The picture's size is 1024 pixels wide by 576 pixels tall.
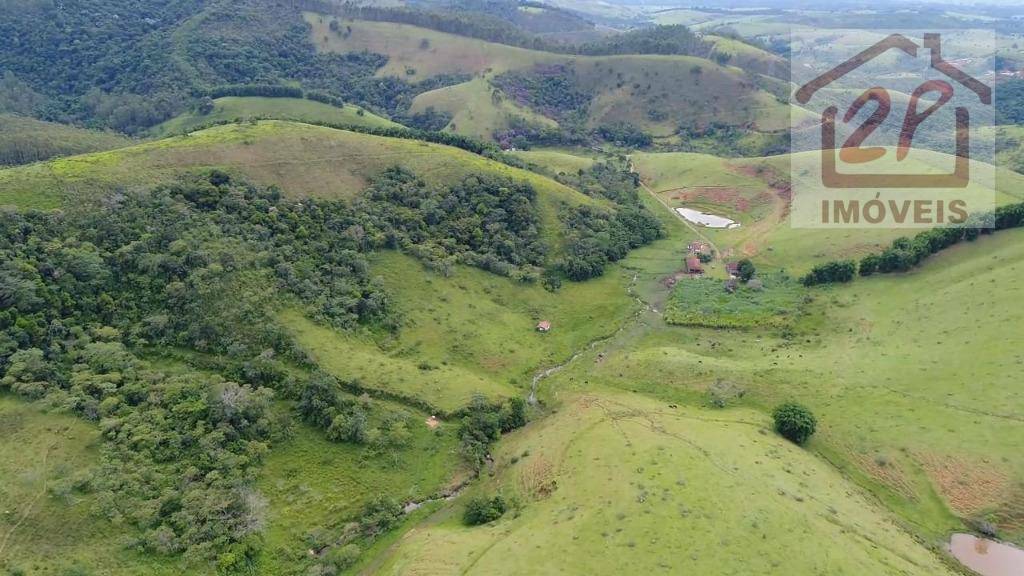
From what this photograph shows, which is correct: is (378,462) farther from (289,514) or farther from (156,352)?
(156,352)

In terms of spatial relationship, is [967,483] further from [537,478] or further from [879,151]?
[879,151]

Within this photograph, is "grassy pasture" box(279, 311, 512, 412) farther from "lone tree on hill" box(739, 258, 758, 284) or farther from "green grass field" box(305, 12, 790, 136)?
"green grass field" box(305, 12, 790, 136)

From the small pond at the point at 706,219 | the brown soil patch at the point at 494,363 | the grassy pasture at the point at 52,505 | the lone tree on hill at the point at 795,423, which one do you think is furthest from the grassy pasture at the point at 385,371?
the small pond at the point at 706,219

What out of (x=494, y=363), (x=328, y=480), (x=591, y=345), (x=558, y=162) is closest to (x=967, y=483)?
(x=591, y=345)

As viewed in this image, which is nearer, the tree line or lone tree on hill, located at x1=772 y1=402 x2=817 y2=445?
lone tree on hill, located at x1=772 y1=402 x2=817 y2=445

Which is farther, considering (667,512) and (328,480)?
(328,480)

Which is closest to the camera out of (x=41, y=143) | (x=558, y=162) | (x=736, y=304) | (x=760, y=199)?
(x=736, y=304)

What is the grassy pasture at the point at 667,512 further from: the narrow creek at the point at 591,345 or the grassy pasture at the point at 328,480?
the narrow creek at the point at 591,345

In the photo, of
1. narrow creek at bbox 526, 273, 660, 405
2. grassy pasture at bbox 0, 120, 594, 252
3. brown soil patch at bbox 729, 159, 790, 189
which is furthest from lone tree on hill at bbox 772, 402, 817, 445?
brown soil patch at bbox 729, 159, 790, 189
